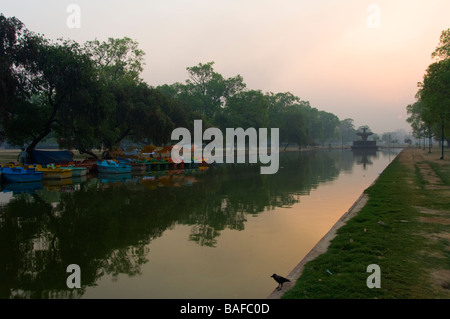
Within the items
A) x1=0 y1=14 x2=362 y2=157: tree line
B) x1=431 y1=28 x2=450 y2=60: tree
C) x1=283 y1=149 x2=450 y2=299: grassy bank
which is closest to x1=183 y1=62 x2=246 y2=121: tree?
x1=0 y1=14 x2=362 y2=157: tree line

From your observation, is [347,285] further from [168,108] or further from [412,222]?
[168,108]

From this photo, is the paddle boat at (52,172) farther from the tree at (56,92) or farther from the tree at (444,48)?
the tree at (444,48)

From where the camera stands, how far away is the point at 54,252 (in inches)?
336

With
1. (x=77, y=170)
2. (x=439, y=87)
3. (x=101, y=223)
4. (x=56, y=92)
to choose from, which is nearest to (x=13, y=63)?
(x=56, y=92)

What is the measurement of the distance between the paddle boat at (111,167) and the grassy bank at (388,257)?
23461 millimetres

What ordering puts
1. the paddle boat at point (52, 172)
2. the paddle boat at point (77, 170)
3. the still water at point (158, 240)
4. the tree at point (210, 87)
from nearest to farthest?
the still water at point (158, 240) → the paddle boat at point (52, 172) → the paddle boat at point (77, 170) → the tree at point (210, 87)

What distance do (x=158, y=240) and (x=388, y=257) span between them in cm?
596

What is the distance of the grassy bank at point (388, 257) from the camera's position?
5.55 meters

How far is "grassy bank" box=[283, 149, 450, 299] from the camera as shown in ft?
18.2

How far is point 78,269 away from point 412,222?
29.8 ft

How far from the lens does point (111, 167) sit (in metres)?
30.5

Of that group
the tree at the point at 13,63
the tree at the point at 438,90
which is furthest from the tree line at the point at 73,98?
the tree at the point at 438,90

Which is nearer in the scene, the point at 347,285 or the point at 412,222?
the point at 347,285
